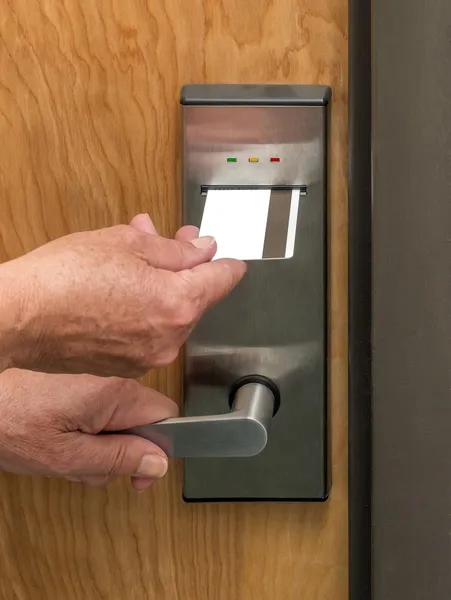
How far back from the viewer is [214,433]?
0.41 metres

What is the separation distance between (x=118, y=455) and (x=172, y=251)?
0.14m

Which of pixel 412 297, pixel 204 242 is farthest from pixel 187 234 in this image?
pixel 412 297

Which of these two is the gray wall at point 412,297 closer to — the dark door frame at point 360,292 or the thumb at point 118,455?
the dark door frame at point 360,292

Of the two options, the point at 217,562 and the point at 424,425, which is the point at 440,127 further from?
the point at 217,562

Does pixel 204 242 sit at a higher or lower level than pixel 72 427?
higher

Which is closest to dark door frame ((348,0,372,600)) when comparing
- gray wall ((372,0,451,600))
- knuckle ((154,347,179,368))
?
gray wall ((372,0,451,600))

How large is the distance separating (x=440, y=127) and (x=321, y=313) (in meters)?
0.16

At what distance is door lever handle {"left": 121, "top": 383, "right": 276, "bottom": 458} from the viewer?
41 centimetres

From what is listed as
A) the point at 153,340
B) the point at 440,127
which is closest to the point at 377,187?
the point at 440,127

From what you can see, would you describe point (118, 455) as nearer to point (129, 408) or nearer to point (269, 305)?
point (129, 408)

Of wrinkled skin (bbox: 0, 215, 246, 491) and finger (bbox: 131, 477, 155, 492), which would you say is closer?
wrinkled skin (bbox: 0, 215, 246, 491)

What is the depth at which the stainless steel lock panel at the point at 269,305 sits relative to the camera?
18.8 inches

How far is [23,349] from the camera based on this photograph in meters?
0.35

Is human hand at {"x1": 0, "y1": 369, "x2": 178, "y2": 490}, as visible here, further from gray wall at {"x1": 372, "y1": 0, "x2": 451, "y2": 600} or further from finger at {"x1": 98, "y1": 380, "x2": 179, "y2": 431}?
gray wall at {"x1": 372, "y1": 0, "x2": 451, "y2": 600}
